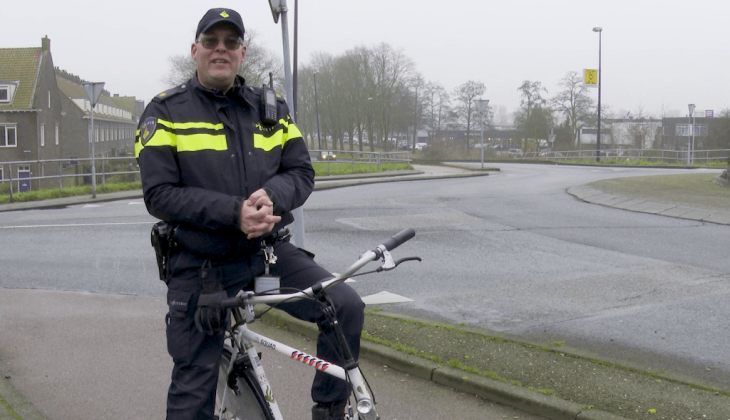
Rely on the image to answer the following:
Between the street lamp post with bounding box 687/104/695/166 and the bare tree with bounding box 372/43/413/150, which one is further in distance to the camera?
the bare tree with bounding box 372/43/413/150

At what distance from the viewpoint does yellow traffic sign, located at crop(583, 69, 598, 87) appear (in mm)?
43719

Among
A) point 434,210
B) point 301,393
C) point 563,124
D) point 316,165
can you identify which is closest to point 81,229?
point 434,210

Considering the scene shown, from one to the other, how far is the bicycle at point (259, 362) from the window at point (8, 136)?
5291cm

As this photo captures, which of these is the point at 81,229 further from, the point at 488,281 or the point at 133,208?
the point at 488,281

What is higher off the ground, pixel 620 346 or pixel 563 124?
pixel 563 124

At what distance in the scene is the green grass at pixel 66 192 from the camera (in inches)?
789

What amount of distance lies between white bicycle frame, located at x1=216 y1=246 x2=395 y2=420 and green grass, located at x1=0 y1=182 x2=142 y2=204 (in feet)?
61.9

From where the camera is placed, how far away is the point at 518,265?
9.10 m

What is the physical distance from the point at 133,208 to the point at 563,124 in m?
43.5

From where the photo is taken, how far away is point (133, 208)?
17469 millimetres

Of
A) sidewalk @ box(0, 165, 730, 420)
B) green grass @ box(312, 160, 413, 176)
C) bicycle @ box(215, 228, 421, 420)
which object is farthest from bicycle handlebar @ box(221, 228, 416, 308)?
green grass @ box(312, 160, 413, 176)

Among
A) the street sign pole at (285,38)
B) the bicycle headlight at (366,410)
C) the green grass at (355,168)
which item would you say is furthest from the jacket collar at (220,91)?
A: the green grass at (355,168)

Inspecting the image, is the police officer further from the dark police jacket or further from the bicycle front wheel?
the bicycle front wheel

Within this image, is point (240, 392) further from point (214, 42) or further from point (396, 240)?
point (214, 42)
